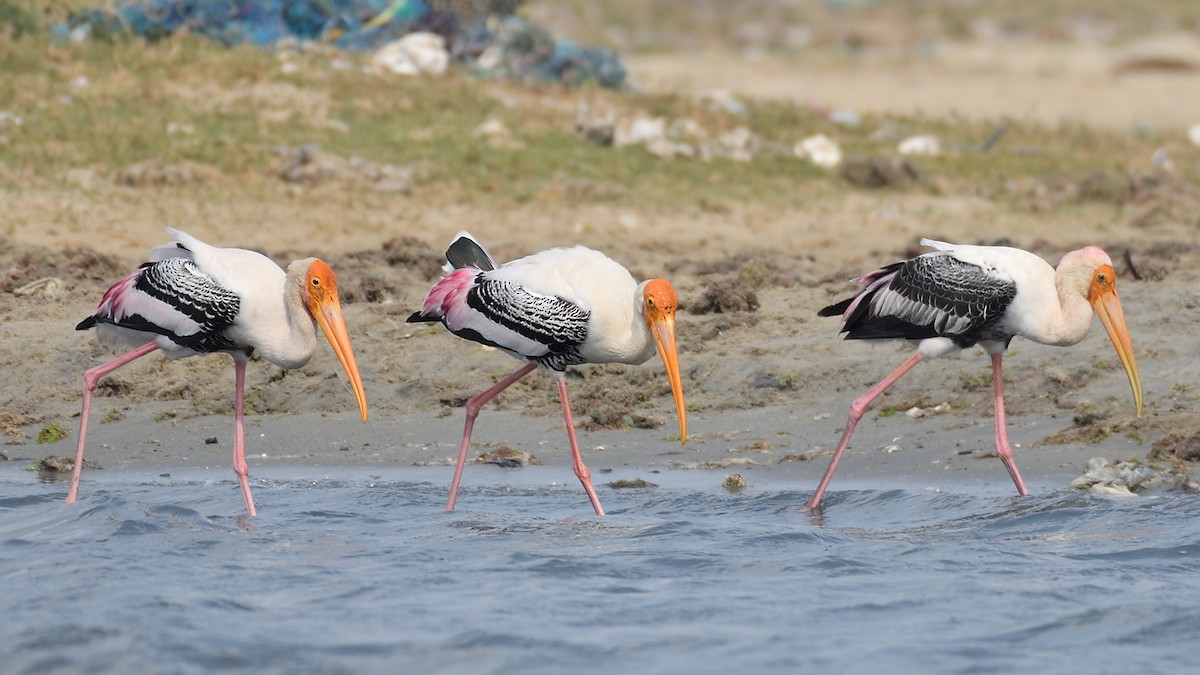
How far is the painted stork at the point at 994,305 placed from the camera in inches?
266

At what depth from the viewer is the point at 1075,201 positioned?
47.5 ft

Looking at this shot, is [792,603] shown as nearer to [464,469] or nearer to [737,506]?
[737,506]

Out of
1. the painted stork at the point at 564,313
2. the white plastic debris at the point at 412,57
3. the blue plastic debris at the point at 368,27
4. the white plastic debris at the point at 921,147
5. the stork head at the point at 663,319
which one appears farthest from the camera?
the white plastic debris at the point at 412,57

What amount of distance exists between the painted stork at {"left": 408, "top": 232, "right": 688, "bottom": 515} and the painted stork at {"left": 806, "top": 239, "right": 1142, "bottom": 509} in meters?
0.99

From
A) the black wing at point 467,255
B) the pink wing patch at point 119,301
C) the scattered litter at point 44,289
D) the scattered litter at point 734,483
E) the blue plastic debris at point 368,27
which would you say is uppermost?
the blue plastic debris at point 368,27

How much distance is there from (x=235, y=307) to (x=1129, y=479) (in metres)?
3.83

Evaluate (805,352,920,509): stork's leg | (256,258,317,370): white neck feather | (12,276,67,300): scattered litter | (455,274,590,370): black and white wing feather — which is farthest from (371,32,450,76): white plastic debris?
(805,352,920,509): stork's leg

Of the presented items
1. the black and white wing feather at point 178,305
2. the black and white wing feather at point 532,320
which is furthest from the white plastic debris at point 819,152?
the black and white wing feather at point 178,305

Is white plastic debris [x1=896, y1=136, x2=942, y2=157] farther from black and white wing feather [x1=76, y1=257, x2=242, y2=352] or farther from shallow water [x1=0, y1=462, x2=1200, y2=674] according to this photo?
black and white wing feather [x1=76, y1=257, x2=242, y2=352]

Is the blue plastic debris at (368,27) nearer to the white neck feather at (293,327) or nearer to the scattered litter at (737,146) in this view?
the scattered litter at (737,146)

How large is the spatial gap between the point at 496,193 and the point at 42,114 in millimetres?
3928

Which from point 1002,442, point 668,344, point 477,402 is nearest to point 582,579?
point 668,344

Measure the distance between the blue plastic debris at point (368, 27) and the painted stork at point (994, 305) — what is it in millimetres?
10695

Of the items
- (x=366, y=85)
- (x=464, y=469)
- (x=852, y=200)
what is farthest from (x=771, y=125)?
(x=464, y=469)
